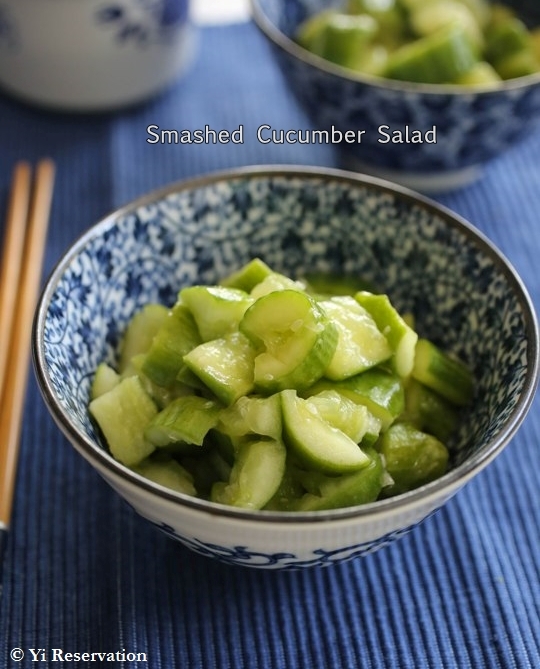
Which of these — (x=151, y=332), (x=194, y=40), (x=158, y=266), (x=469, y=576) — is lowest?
(x=469, y=576)

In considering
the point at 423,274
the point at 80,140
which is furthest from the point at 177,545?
the point at 80,140

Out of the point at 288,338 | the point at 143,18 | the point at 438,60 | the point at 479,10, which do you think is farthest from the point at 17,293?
the point at 479,10

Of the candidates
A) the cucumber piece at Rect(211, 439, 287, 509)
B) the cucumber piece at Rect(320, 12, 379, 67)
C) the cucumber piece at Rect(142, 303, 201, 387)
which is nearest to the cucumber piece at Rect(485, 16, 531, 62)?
the cucumber piece at Rect(320, 12, 379, 67)

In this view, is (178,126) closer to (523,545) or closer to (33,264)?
(33,264)

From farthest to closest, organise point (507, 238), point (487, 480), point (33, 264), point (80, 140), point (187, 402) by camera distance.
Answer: point (80, 140), point (507, 238), point (33, 264), point (487, 480), point (187, 402)

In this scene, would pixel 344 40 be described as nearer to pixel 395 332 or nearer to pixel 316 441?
pixel 395 332

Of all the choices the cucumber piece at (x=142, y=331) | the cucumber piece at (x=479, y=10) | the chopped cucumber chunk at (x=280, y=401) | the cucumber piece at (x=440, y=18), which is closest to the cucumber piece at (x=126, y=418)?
the chopped cucumber chunk at (x=280, y=401)

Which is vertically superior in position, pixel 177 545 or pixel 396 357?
pixel 396 357

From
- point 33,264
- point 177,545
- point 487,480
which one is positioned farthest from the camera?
point 33,264
